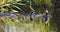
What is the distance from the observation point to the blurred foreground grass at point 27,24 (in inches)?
67.1

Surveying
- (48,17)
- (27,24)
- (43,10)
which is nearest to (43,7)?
(43,10)

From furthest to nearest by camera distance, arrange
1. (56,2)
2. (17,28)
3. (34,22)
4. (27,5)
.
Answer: (27,5) → (56,2) → (34,22) → (17,28)

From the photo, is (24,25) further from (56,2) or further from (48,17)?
(56,2)

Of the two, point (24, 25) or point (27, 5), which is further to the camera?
point (27, 5)

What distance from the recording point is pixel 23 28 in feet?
5.57

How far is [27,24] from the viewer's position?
176 cm

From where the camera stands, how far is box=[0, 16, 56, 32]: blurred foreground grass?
1.70 m

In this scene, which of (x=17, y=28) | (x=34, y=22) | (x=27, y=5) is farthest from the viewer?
(x=27, y=5)

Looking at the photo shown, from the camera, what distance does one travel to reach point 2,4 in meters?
2.19

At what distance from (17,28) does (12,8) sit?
506 millimetres

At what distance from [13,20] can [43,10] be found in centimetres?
38

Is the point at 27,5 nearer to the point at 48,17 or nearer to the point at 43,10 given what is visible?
the point at 43,10

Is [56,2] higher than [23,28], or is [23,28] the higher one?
[56,2]

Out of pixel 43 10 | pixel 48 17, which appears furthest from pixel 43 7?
pixel 48 17
